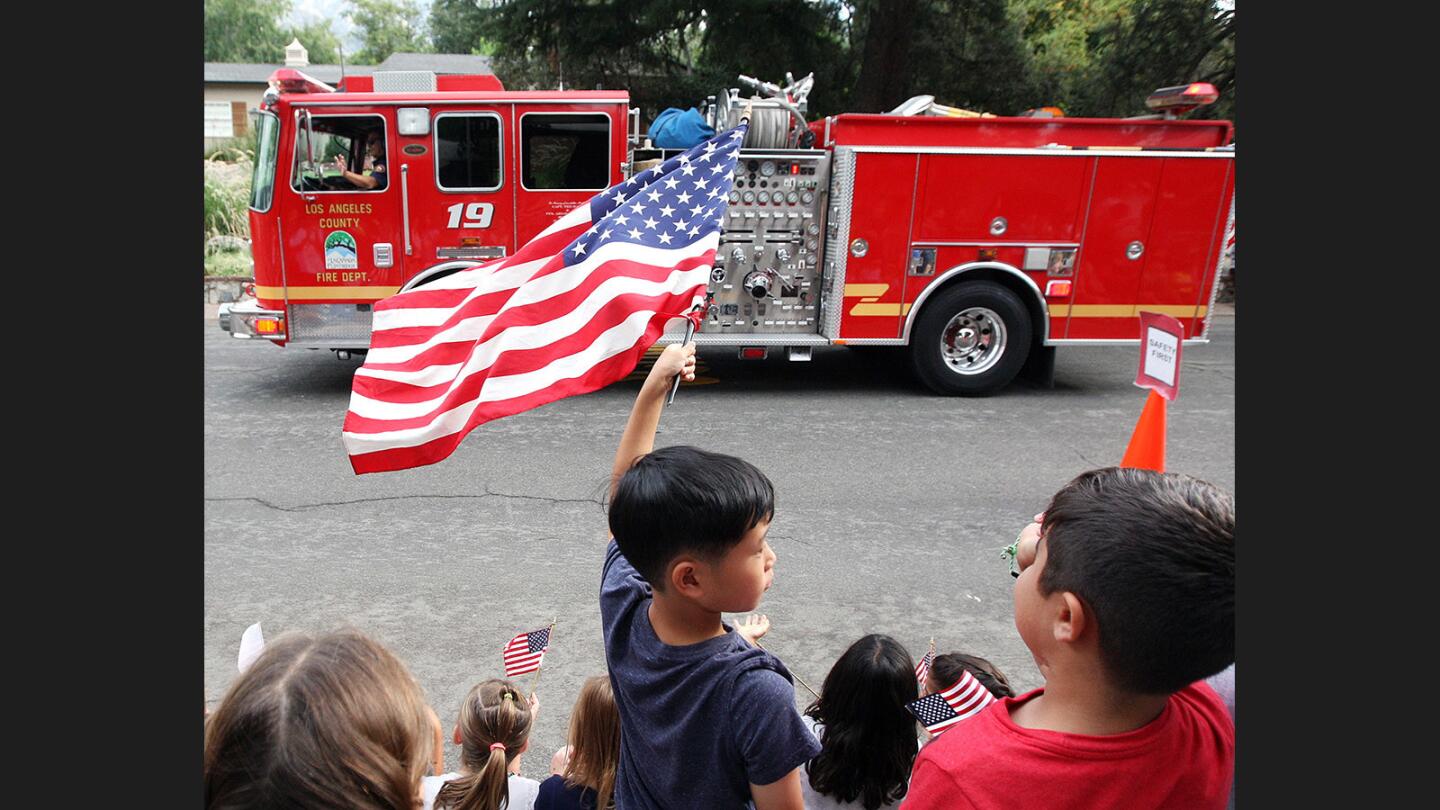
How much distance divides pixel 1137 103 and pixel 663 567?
17.2 meters

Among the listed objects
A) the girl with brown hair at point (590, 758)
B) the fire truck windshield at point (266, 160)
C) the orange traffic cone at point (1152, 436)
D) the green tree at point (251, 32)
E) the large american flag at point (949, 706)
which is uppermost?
the green tree at point (251, 32)

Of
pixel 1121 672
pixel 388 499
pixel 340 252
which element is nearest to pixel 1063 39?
pixel 340 252

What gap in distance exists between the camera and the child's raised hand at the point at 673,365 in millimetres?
2293

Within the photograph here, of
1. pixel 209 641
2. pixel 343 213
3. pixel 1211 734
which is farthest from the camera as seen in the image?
pixel 343 213

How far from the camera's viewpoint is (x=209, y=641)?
4125 millimetres

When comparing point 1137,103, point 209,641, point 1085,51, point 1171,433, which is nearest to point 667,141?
point 1171,433

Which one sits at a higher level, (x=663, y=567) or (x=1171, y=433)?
(x=663, y=567)

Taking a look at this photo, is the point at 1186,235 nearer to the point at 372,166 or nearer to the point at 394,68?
the point at 372,166

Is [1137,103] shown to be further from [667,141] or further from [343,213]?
[343,213]

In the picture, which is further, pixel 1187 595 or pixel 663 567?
pixel 663 567

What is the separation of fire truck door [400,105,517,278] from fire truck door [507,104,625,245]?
12 centimetres

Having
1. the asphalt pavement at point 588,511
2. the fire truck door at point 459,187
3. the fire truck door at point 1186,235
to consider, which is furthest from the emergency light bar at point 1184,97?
the fire truck door at point 459,187

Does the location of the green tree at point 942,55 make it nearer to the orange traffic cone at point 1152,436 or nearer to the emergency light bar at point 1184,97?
the emergency light bar at point 1184,97

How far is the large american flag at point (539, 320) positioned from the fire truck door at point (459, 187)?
231 inches
